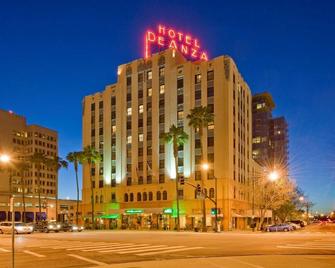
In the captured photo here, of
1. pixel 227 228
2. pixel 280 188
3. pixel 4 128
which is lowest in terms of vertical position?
pixel 227 228

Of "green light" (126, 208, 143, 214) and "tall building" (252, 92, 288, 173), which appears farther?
"tall building" (252, 92, 288, 173)

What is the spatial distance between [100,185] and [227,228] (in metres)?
33.1

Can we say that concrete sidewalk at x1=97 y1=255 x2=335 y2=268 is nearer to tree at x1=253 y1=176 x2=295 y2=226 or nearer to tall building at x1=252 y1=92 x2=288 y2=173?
tree at x1=253 y1=176 x2=295 y2=226

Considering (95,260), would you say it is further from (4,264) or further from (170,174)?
(170,174)

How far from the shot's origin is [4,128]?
170375 millimetres

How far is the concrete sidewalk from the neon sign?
7225 centimetres

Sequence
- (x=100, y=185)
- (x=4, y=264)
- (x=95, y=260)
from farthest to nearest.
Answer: (x=100, y=185), (x=95, y=260), (x=4, y=264)

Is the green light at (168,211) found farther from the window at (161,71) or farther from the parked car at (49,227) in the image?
the window at (161,71)

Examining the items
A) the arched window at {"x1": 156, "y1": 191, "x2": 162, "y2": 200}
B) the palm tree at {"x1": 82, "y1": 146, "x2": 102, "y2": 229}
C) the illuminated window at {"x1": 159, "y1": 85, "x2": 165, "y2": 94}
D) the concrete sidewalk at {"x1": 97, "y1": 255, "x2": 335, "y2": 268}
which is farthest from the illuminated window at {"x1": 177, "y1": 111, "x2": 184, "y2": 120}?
the concrete sidewalk at {"x1": 97, "y1": 255, "x2": 335, "y2": 268}

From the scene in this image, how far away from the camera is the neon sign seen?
91.2m

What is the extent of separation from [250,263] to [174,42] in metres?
75.8

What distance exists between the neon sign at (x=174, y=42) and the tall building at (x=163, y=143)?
2.26 meters

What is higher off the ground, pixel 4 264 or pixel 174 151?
pixel 174 151

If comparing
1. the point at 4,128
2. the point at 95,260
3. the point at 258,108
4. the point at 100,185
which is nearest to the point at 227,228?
the point at 100,185
